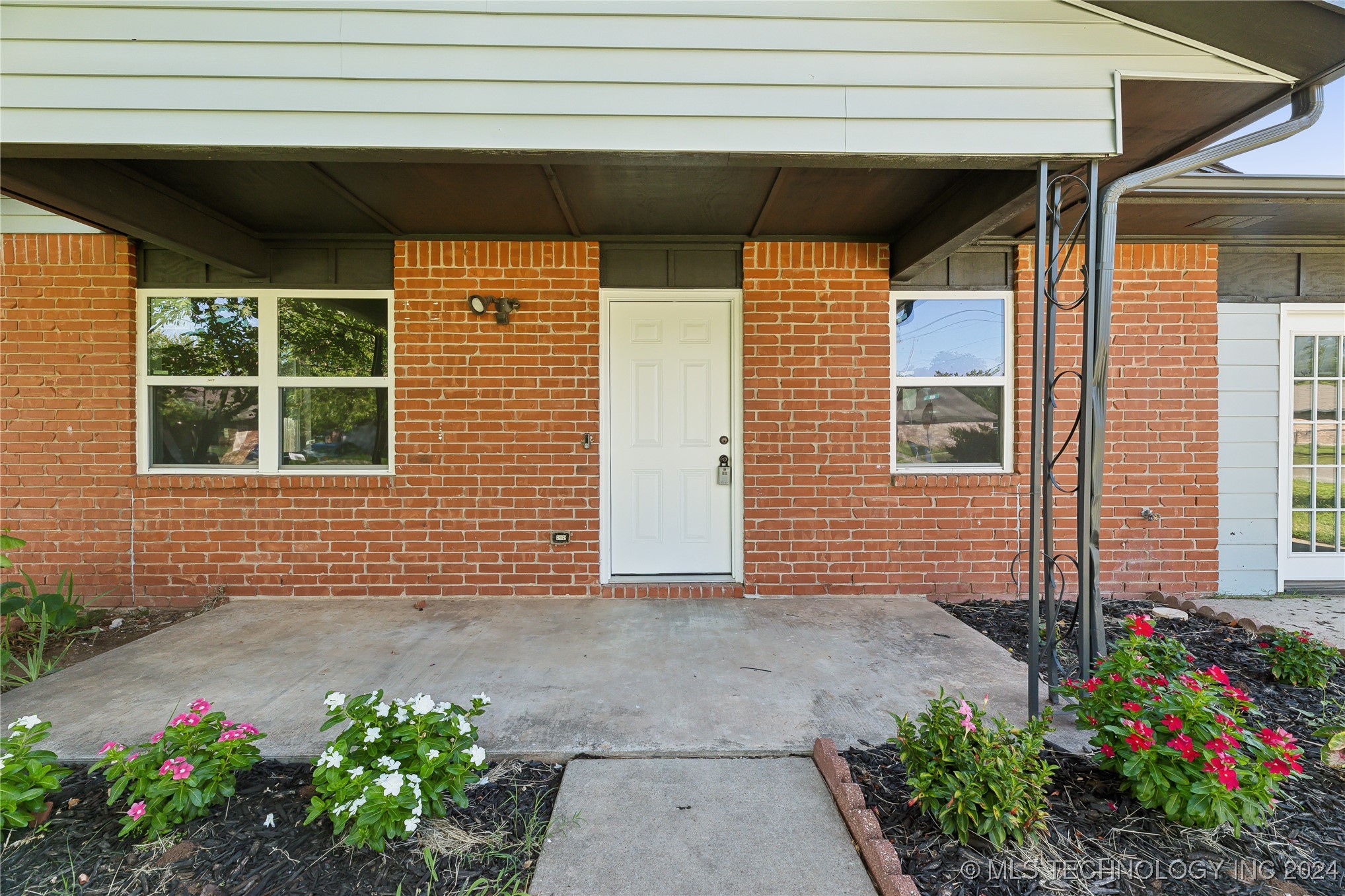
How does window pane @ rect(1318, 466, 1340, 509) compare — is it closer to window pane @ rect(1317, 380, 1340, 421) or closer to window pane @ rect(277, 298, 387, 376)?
window pane @ rect(1317, 380, 1340, 421)

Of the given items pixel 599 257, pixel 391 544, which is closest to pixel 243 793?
pixel 391 544

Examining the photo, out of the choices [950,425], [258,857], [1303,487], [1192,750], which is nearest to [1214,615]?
[1303,487]

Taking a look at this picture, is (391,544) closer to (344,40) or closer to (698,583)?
(698,583)

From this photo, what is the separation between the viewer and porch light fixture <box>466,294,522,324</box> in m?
3.87

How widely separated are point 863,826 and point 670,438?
2.84m

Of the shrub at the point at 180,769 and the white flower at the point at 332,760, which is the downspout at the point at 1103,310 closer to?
the white flower at the point at 332,760

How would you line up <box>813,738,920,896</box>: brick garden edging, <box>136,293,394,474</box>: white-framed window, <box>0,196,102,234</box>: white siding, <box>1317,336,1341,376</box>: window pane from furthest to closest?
<box>1317,336,1341,376</box>: window pane, <box>136,293,394,474</box>: white-framed window, <box>0,196,102,234</box>: white siding, <box>813,738,920,896</box>: brick garden edging

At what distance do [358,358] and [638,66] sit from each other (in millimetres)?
2937

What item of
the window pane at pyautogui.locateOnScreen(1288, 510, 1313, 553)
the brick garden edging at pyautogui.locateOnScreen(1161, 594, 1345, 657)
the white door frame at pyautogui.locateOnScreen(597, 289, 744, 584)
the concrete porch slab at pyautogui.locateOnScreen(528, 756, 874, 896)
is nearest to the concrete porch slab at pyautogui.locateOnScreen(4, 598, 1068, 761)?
the concrete porch slab at pyautogui.locateOnScreen(528, 756, 874, 896)

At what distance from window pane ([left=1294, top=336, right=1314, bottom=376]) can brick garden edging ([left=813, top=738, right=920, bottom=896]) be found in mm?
4997

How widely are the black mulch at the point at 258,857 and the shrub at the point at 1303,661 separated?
337 centimetres

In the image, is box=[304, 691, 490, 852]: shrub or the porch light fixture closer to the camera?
box=[304, 691, 490, 852]: shrub

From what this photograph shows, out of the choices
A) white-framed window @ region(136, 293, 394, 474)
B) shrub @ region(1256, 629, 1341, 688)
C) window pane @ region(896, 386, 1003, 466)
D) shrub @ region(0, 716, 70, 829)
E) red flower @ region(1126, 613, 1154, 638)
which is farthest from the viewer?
window pane @ region(896, 386, 1003, 466)

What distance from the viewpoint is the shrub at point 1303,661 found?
2.53 m
